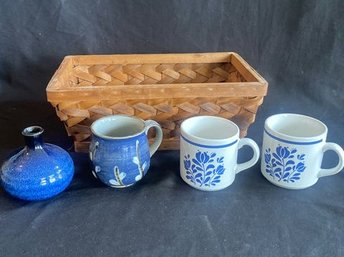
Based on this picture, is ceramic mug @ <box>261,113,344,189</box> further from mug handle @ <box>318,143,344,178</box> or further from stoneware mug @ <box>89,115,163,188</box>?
stoneware mug @ <box>89,115,163,188</box>

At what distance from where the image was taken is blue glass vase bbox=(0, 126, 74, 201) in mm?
456

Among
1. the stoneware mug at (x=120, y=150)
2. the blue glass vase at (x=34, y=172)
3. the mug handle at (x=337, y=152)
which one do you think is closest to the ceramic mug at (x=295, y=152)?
the mug handle at (x=337, y=152)

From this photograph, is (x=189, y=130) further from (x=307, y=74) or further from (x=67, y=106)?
(x=307, y=74)

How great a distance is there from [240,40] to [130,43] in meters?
0.23

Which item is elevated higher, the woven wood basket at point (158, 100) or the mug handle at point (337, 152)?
the woven wood basket at point (158, 100)

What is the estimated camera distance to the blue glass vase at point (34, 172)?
0.46 metres

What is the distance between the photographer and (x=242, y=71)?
634mm

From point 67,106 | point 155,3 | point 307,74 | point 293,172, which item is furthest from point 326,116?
point 67,106

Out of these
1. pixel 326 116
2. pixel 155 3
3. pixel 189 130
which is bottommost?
pixel 326 116

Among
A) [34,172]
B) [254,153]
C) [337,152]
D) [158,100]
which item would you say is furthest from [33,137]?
[337,152]

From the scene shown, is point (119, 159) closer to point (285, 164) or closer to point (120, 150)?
point (120, 150)

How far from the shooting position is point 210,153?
1.56 ft

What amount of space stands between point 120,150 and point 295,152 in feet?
0.77

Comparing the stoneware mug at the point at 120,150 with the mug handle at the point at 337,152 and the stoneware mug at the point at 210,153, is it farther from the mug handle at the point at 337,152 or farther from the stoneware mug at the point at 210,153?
the mug handle at the point at 337,152
